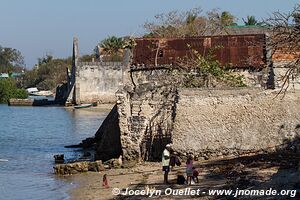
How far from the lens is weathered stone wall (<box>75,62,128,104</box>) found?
5738 cm

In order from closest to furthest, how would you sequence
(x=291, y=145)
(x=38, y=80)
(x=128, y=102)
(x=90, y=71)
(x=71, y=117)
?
(x=291, y=145) → (x=128, y=102) → (x=71, y=117) → (x=90, y=71) → (x=38, y=80)

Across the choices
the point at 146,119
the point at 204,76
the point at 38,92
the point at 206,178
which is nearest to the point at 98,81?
the point at 204,76

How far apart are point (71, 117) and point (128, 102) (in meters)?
31.3

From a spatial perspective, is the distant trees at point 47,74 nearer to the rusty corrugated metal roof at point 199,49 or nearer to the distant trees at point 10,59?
the distant trees at point 10,59

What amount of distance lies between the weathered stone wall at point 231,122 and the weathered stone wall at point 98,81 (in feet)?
125

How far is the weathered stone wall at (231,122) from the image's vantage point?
19.0 m

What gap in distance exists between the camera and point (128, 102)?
20406 millimetres

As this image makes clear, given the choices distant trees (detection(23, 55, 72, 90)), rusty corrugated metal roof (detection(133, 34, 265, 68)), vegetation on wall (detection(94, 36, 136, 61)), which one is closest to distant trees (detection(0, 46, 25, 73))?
distant trees (detection(23, 55, 72, 90))

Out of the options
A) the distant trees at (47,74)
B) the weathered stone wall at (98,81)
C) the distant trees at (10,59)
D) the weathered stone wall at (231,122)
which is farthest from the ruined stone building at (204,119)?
the distant trees at (10,59)

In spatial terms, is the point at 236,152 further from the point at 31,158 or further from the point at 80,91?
the point at 80,91

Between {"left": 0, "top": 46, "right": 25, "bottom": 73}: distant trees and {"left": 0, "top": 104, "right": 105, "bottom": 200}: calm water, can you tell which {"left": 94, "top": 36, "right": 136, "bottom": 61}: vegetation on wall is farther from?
{"left": 0, "top": 46, "right": 25, "bottom": 73}: distant trees

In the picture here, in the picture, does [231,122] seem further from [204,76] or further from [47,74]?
[47,74]

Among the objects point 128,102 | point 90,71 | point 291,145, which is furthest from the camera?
point 90,71

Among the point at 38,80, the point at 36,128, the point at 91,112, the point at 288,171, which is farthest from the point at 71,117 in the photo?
the point at 38,80
